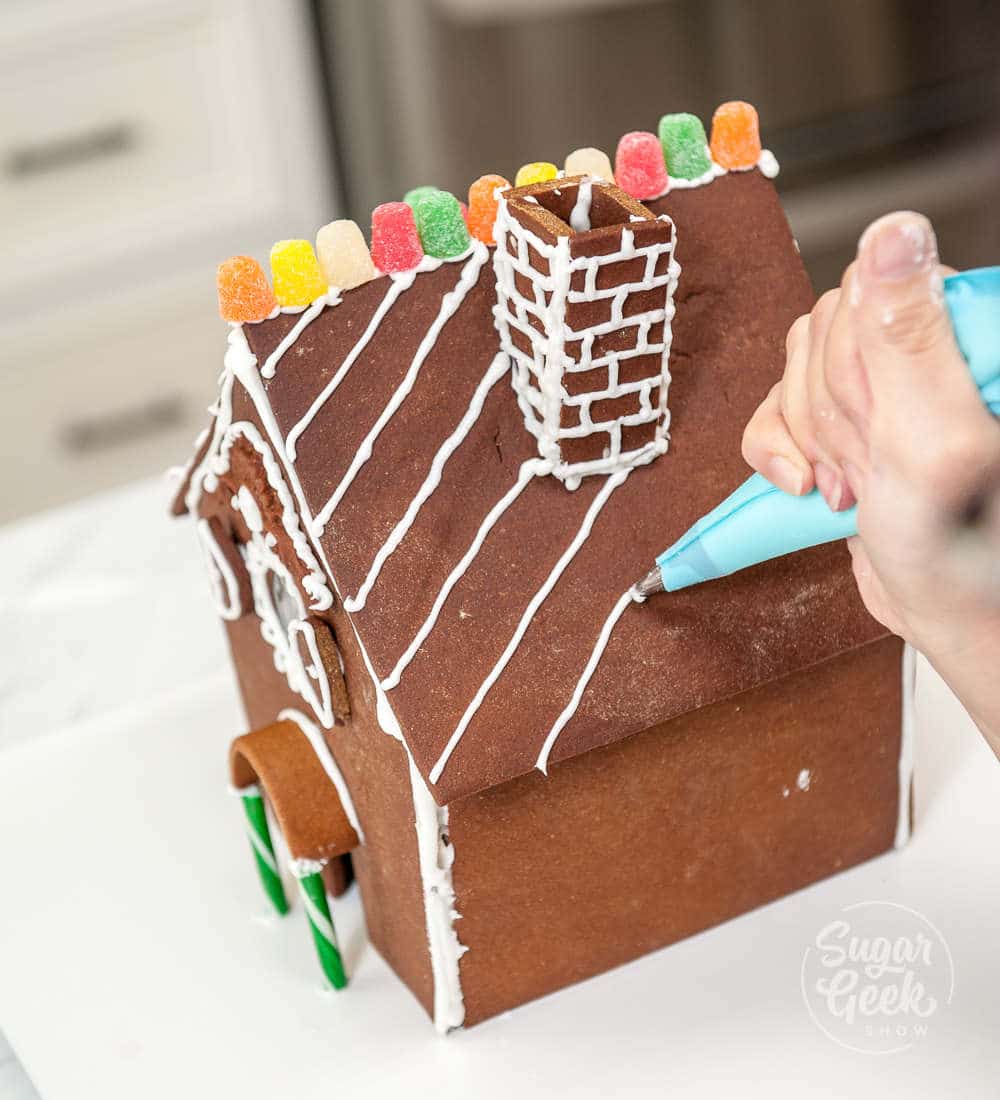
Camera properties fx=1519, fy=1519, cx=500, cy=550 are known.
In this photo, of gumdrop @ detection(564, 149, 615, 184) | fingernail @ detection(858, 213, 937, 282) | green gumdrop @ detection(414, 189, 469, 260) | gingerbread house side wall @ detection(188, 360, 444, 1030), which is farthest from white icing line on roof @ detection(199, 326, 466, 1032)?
fingernail @ detection(858, 213, 937, 282)

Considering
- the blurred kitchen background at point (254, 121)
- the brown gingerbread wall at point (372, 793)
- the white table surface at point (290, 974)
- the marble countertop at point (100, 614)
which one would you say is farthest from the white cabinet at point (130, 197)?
the brown gingerbread wall at point (372, 793)

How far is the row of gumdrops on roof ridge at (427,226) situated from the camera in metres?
0.78

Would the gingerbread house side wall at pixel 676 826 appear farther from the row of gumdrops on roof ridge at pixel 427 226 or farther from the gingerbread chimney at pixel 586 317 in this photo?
the row of gumdrops on roof ridge at pixel 427 226

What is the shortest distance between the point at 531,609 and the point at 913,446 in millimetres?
249

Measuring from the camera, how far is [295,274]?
2.57 feet

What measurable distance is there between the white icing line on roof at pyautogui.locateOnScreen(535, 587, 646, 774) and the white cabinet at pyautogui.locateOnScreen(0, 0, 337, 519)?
1.38 metres

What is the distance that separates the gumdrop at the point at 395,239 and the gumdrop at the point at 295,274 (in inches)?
1.4

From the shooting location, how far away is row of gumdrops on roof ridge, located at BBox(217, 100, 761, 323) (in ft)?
2.57

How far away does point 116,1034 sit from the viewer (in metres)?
0.87

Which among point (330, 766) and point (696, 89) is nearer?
point (330, 766)

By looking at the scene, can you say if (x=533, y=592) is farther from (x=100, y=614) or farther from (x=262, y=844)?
(x=100, y=614)

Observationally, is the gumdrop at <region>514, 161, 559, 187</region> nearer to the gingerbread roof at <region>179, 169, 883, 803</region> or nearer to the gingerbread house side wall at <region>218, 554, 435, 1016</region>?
the gingerbread roof at <region>179, 169, 883, 803</region>

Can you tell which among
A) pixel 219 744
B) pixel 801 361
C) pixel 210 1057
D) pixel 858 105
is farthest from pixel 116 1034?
pixel 858 105

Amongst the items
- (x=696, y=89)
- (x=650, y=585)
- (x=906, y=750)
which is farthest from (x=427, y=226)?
(x=696, y=89)
